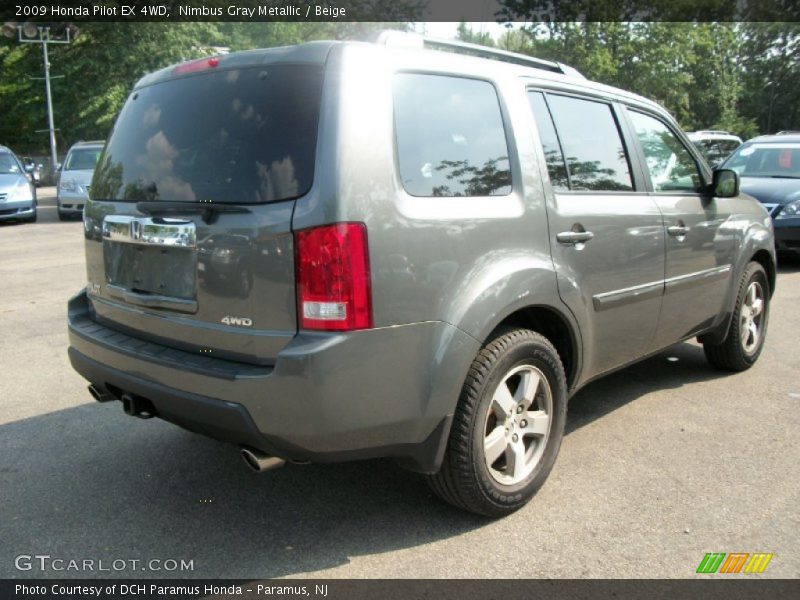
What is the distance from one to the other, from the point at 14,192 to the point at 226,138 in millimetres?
15117

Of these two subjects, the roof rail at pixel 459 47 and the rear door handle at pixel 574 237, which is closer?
the roof rail at pixel 459 47

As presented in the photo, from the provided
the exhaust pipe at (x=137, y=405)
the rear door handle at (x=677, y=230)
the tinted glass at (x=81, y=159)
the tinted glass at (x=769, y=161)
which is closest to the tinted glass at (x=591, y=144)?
the rear door handle at (x=677, y=230)

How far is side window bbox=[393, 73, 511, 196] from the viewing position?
271cm

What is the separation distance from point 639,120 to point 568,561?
258cm

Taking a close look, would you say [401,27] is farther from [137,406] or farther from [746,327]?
[137,406]

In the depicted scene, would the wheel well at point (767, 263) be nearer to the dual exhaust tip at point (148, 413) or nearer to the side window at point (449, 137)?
the side window at point (449, 137)

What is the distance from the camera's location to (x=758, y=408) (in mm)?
4461

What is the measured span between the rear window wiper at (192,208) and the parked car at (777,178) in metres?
8.75

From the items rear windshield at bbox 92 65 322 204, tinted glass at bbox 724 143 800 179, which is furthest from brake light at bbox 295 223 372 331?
tinted glass at bbox 724 143 800 179

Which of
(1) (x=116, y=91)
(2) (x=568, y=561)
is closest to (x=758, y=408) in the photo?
(2) (x=568, y=561)

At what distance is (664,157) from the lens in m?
4.30

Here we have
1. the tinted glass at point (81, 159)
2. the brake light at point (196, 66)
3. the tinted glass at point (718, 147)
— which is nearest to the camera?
the brake light at point (196, 66)

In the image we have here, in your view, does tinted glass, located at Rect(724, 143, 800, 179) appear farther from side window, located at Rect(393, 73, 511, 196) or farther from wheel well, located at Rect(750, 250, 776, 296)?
side window, located at Rect(393, 73, 511, 196)

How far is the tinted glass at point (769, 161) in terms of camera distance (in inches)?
409
